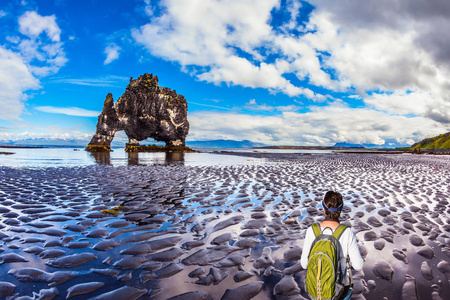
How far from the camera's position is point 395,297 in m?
4.90

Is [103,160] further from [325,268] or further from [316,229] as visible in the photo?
[325,268]

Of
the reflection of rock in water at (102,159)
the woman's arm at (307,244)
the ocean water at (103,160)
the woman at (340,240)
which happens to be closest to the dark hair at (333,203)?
the woman at (340,240)

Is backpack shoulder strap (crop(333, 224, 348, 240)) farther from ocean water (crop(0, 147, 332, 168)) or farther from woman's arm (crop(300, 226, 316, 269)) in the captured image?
ocean water (crop(0, 147, 332, 168))

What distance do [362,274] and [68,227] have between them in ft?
30.8

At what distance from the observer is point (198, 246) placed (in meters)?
7.39

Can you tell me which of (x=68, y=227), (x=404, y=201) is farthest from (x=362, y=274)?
(x=404, y=201)

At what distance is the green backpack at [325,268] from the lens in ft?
11.7

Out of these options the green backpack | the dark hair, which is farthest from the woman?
the green backpack

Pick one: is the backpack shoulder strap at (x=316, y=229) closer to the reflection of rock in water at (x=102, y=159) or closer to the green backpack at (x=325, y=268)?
the green backpack at (x=325, y=268)

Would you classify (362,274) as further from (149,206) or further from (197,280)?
(149,206)

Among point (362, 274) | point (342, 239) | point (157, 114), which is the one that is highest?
point (157, 114)

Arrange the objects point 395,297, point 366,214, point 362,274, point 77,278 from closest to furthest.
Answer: point 395,297
point 77,278
point 362,274
point 366,214

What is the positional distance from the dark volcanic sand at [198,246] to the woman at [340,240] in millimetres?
1494

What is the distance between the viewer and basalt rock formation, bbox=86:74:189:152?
9988 cm
